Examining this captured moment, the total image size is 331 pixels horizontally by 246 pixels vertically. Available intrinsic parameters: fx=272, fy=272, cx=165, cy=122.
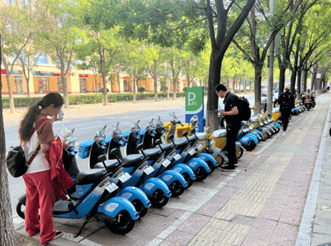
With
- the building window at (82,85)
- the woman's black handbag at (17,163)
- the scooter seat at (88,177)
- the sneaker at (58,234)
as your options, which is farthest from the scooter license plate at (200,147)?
the building window at (82,85)

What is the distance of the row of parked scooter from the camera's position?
3408 millimetres

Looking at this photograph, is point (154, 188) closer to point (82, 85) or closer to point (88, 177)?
point (88, 177)

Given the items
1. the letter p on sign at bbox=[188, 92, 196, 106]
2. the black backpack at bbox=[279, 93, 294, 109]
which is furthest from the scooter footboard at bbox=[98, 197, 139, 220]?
the black backpack at bbox=[279, 93, 294, 109]

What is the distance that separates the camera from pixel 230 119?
5855 millimetres

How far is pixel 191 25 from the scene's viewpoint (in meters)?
8.84

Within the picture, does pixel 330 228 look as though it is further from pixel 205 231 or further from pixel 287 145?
pixel 287 145

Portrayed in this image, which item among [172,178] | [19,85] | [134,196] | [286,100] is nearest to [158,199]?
[172,178]

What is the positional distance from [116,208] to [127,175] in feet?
1.58

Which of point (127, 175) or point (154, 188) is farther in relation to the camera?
point (154, 188)

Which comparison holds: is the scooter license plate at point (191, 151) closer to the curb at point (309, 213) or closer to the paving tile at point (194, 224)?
the paving tile at point (194, 224)

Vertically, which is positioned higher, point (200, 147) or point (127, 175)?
point (127, 175)

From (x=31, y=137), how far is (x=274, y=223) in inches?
132

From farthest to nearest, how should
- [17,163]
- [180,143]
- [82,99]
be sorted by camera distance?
[82,99]
[180,143]
[17,163]

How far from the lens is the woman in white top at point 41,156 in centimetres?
312
